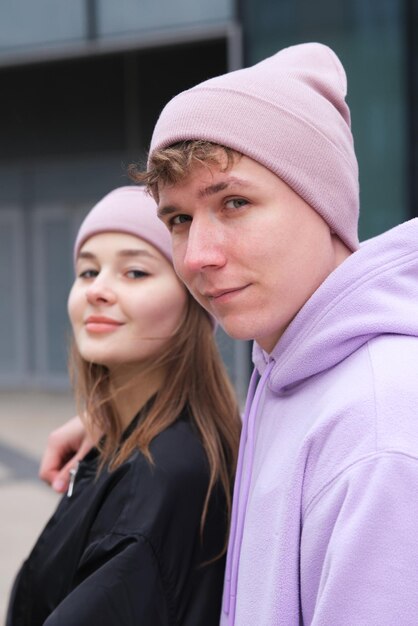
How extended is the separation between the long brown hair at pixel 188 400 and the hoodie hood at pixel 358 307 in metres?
0.64

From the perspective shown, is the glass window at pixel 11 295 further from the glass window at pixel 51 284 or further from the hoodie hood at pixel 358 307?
the hoodie hood at pixel 358 307

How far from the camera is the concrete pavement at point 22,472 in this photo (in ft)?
17.5

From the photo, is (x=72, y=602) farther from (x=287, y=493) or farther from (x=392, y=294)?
(x=392, y=294)

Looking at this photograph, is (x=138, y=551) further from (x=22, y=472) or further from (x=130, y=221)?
(x=22, y=472)

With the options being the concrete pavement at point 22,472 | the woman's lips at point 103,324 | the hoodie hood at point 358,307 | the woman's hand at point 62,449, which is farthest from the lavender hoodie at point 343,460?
the concrete pavement at point 22,472

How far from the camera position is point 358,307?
→ 44.8 inches

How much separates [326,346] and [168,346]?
0.86 metres

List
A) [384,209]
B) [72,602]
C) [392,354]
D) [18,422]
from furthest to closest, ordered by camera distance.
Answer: [18,422] < [384,209] < [72,602] < [392,354]

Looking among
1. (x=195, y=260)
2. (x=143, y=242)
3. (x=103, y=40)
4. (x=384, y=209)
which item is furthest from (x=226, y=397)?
(x=103, y=40)

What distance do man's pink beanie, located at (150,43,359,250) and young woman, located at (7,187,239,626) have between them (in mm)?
647

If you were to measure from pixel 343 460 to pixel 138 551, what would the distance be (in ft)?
2.31

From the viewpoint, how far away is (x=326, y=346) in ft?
3.76

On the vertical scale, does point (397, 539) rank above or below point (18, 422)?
above

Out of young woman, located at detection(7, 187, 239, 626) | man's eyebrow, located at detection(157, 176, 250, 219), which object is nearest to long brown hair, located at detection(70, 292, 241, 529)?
young woman, located at detection(7, 187, 239, 626)
